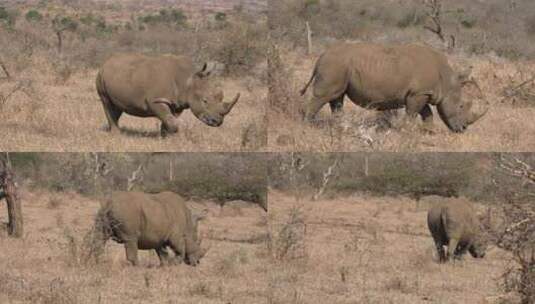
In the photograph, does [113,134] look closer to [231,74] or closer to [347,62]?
[347,62]

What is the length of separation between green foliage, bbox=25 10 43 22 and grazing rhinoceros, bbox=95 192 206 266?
2807cm

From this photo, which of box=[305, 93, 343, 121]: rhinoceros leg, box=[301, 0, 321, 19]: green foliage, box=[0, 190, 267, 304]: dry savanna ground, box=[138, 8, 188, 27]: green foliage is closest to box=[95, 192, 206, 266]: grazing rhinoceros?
box=[0, 190, 267, 304]: dry savanna ground

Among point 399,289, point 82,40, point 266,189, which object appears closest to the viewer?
point 399,289

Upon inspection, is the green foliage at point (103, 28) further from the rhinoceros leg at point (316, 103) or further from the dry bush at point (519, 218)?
the dry bush at point (519, 218)

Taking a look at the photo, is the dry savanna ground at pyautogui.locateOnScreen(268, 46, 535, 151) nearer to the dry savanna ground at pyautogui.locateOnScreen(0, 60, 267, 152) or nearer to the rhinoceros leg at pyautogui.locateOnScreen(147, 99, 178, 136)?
the dry savanna ground at pyautogui.locateOnScreen(0, 60, 267, 152)

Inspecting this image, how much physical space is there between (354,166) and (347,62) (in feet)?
19.6

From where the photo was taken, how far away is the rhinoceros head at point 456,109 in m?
16.0

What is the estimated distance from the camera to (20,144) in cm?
1561

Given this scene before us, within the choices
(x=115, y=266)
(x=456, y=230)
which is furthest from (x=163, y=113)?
(x=456, y=230)

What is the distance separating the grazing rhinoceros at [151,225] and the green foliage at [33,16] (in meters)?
28.1

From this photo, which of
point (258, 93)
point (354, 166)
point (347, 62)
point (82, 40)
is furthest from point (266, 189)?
point (82, 40)

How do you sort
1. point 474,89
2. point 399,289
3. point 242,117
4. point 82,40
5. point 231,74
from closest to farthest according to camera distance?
point 399,289 < point 242,117 < point 474,89 < point 231,74 < point 82,40

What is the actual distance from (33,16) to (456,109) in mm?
31783

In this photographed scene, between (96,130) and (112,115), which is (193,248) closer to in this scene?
(96,130)
